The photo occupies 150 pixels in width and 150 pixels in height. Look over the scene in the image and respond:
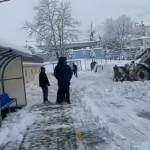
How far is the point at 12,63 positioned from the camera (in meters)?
A: 13.7

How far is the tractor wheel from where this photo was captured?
2364 centimetres

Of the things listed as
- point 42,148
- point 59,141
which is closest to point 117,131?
point 59,141

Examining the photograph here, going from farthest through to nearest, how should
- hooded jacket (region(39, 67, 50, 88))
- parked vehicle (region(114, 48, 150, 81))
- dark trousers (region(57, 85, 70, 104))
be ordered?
parked vehicle (region(114, 48, 150, 81))
hooded jacket (region(39, 67, 50, 88))
dark trousers (region(57, 85, 70, 104))

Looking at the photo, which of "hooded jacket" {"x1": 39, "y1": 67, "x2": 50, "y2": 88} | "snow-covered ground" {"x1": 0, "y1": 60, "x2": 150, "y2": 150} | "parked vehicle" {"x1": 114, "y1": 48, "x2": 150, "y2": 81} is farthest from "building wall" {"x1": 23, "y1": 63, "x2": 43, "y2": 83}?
"snow-covered ground" {"x1": 0, "y1": 60, "x2": 150, "y2": 150}

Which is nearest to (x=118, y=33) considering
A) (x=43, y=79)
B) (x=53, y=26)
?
(x=53, y=26)

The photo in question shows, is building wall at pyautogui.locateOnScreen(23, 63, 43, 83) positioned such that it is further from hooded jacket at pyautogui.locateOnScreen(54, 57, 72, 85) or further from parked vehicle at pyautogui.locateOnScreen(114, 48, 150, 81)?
hooded jacket at pyautogui.locateOnScreen(54, 57, 72, 85)

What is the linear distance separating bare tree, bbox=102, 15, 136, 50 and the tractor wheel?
53.7 m

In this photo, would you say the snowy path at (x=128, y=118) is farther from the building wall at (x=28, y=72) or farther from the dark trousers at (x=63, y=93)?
the building wall at (x=28, y=72)

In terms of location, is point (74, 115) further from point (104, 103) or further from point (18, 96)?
point (18, 96)

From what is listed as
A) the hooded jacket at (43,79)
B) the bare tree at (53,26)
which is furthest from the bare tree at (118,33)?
the hooded jacket at (43,79)

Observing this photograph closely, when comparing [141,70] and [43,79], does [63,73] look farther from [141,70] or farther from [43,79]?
[141,70]

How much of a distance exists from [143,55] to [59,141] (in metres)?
18.0

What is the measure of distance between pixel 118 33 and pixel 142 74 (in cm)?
6096

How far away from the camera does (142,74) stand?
23969mm
